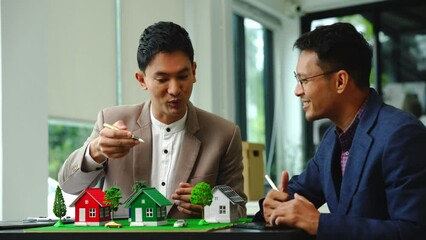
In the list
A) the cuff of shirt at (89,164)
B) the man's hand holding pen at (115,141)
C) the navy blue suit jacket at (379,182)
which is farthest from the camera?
the cuff of shirt at (89,164)

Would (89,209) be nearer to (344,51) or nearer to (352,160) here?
(352,160)

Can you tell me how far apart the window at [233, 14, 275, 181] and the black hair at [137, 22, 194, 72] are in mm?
3857

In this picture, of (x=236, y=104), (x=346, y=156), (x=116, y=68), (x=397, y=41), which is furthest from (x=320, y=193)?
(x=397, y=41)

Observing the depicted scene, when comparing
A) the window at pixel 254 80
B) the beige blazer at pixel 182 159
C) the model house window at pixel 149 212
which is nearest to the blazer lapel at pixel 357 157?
the beige blazer at pixel 182 159

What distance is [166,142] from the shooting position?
2516 millimetres

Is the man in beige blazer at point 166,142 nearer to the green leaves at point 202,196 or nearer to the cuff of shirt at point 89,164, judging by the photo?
the cuff of shirt at point 89,164

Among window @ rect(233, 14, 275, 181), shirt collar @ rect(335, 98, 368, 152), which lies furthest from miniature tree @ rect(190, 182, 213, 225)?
window @ rect(233, 14, 275, 181)

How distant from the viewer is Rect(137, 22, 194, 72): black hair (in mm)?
2373

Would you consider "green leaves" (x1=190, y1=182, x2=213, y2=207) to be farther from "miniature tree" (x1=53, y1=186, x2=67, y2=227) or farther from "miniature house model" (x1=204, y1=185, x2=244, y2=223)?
"miniature tree" (x1=53, y1=186, x2=67, y2=227)

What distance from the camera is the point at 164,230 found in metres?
1.78

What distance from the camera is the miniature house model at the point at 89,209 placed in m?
1.98

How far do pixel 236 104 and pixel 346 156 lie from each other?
13.5ft

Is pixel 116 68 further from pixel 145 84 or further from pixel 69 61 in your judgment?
pixel 145 84

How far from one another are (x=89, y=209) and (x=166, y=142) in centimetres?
59
